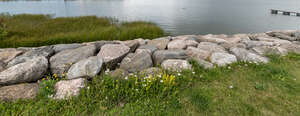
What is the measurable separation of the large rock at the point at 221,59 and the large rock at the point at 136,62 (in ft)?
5.79

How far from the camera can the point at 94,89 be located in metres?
2.46

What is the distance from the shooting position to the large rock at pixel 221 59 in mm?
3525

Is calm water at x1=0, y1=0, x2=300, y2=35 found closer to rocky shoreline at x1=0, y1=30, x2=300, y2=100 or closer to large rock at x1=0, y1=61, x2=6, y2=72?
rocky shoreline at x1=0, y1=30, x2=300, y2=100

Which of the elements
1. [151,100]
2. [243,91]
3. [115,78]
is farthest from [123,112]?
[243,91]

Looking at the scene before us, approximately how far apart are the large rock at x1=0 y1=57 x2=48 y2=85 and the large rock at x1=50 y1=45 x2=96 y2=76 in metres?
0.23

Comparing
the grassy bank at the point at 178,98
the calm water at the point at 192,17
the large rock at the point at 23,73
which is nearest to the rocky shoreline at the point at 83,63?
the large rock at the point at 23,73

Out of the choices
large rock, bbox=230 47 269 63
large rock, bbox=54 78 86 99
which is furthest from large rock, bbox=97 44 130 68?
large rock, bbox=230 47 269 63

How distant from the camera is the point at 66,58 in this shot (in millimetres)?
3361

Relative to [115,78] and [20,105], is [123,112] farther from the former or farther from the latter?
[20,105]

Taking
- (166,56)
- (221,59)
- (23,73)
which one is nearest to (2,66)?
(23,73)

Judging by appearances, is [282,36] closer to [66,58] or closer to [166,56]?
[166,56]

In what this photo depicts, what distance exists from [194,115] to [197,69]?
1.38m

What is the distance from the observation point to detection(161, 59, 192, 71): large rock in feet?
10.2

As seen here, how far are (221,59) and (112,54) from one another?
293 centimetres
